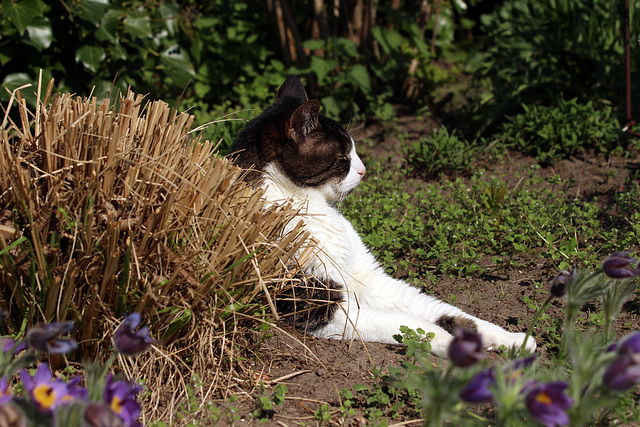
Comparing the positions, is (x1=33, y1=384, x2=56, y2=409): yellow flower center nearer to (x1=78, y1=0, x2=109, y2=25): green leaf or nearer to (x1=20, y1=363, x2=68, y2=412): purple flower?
(x1=20, y1=363, x2=68, y2=412): purple flower

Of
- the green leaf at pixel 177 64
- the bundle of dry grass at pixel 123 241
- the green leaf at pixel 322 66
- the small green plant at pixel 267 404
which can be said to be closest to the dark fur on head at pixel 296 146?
the bundle of dry grass at pixel 123 241

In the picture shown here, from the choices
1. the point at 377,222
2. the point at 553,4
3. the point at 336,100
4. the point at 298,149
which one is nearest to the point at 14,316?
the point at 298,149

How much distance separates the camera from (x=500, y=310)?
264cm

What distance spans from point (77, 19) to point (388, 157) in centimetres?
252

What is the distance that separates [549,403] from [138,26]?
12.9 feet

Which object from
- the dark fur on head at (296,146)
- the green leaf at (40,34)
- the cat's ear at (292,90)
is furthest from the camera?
the green leaf at (40,34)

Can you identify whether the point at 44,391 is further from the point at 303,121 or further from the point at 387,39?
the point at 387,39

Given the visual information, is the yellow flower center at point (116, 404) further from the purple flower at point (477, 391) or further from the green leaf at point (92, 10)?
the green leaf at point (92, 10)

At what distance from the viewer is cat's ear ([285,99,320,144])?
95.5 inches

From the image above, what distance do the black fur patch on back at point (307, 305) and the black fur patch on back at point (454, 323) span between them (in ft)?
1.82

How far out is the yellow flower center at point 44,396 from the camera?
4.00ft

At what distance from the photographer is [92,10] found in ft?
12.6

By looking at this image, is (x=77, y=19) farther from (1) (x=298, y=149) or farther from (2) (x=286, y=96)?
(1) (x=298, y=149)

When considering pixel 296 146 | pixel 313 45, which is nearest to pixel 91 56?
pixel 313 45
